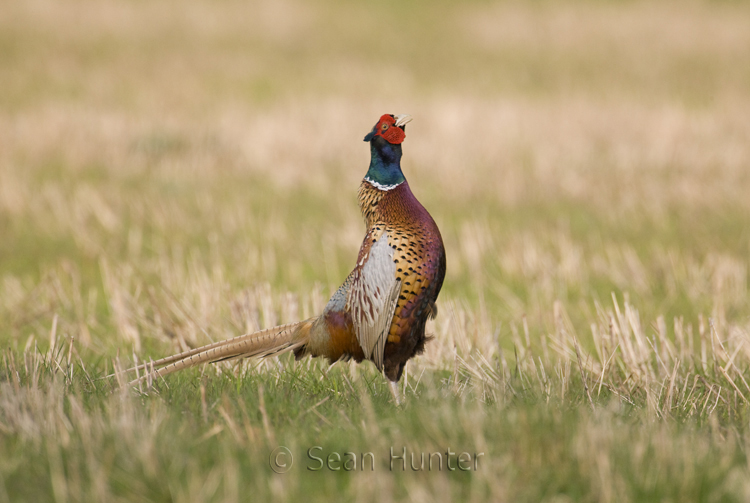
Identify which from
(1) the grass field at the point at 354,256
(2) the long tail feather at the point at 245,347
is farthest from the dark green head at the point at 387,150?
(1) the grass field at the point at 354,256

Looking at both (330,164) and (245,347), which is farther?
(330,164)

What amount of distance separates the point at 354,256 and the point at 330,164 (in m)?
4.38

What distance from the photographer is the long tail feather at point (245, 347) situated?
3240mm

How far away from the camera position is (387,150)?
3078 millimetres

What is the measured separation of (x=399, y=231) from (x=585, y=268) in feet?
14.2

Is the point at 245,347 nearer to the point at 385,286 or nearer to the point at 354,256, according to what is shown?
the point at 385,286

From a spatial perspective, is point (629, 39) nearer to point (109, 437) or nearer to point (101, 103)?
point (101, 103)

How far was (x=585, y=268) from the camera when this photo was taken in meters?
6.94

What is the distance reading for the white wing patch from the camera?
118 inches

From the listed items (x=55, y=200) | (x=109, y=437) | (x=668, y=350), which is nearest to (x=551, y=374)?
(x=668, y=350)

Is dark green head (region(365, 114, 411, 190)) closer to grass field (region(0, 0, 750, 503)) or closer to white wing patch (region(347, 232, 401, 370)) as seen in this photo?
white wing patch (region(347, 232, 401, 370))

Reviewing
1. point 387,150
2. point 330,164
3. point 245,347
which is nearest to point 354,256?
point 245,347

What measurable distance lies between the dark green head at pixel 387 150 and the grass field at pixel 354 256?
35.5 inches

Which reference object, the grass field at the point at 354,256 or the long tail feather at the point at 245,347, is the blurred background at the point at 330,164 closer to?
the grass field at the point at 354,256
